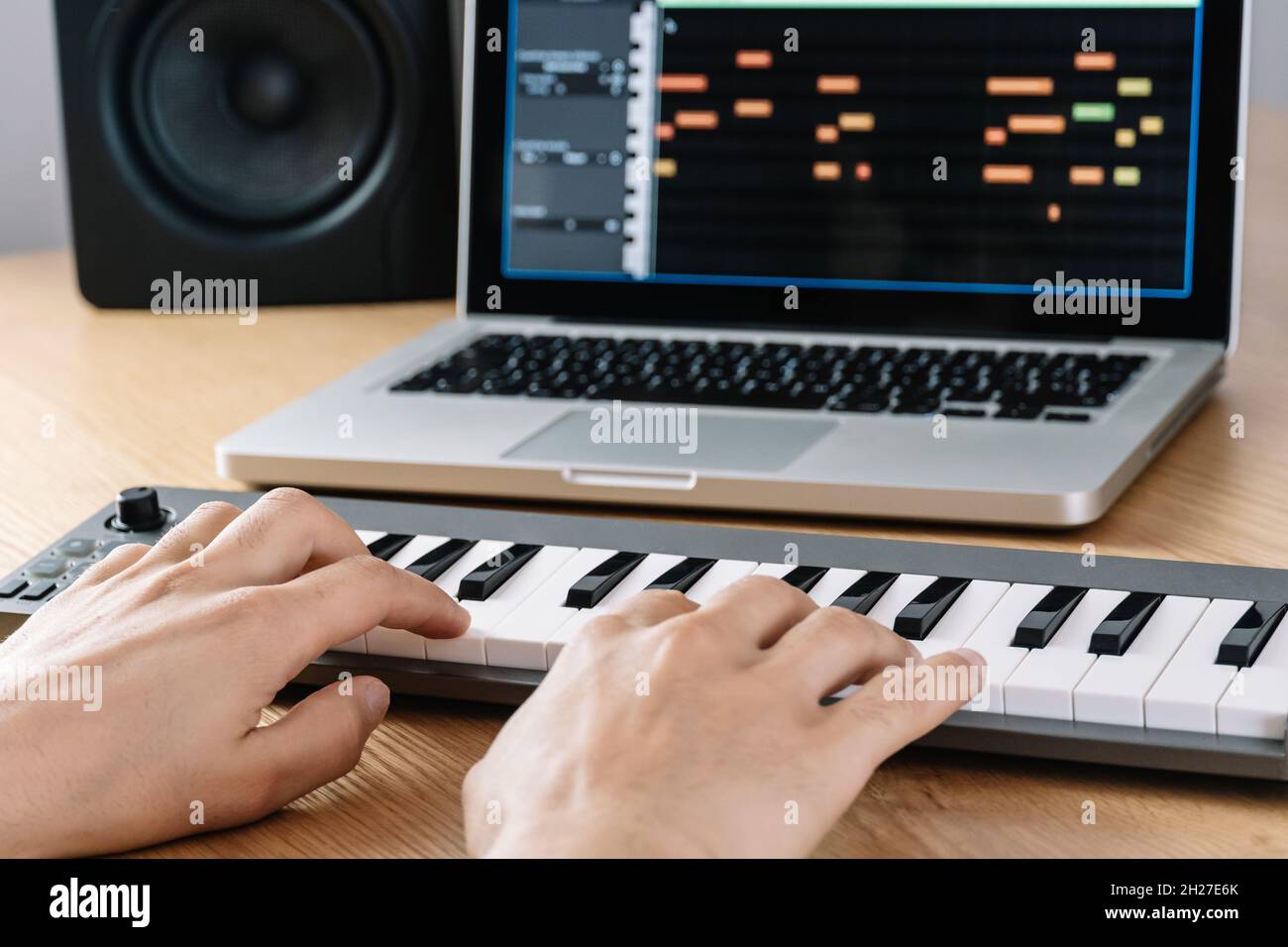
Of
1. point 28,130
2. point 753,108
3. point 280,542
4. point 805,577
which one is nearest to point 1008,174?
point 753,108

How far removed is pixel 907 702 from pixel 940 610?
74 mm

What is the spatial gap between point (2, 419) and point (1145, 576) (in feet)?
2.19

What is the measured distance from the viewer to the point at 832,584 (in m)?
0.56

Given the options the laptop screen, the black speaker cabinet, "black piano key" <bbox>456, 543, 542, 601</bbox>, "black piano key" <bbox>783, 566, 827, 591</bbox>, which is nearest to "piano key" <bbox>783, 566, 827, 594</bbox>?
"black piano key" <bbox>783, 566, 827, 591</bbox>

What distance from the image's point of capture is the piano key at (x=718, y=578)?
563 millimetres

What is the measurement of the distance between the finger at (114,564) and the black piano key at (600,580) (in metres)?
0.16

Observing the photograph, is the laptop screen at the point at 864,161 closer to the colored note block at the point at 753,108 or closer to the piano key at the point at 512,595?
the colored note block at the point at 753,108

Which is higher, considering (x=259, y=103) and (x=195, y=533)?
(x=259, y=103)

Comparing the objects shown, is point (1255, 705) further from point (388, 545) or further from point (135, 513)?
Answer: point (135, 513)

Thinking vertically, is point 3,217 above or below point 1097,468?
above

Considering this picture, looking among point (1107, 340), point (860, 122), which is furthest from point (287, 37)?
point (1107, 340)

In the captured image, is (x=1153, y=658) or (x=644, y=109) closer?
(x=1153, y=658)
